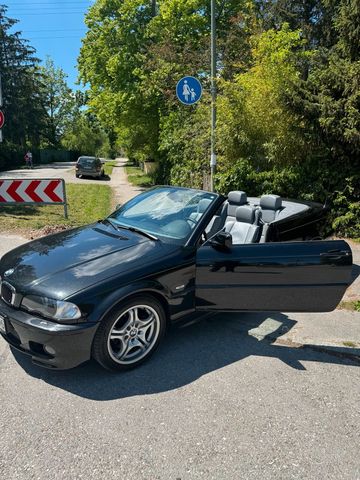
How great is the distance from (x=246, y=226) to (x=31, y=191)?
616cm

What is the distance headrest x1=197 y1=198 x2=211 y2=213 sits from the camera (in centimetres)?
413

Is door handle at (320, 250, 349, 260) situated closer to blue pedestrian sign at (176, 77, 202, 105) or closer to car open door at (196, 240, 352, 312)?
car open door at (196, 240, 352, 312)

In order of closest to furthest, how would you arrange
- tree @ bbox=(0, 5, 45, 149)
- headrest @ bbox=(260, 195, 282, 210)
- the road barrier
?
headrest @ bbox=(260, 195, 282, 210), the road barrier, tree @ bbox=(0, 5, 45, 149)

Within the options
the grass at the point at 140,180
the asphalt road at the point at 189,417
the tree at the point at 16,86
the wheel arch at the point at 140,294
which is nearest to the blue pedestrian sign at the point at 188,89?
the wheel arch at the point at 140,294

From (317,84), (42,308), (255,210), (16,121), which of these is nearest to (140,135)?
(317,84)

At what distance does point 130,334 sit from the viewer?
335 centimetres

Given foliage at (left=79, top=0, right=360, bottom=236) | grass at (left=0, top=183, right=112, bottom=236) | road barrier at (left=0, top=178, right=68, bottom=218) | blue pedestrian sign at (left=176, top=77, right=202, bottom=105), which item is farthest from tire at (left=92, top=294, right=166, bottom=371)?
blue pedestrian sign at (left=176, top=77, right=202, bottom=105)

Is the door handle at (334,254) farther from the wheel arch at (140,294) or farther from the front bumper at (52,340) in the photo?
the front bumper at (52,340)

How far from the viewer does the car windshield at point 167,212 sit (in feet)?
13.0

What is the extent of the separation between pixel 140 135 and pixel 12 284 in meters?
20.0

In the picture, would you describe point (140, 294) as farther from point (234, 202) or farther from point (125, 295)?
point (234, 202)

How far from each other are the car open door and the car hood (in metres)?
0.52

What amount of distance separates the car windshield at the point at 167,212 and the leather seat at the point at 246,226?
45cm

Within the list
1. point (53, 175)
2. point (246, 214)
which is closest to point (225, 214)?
point (246, 214)
